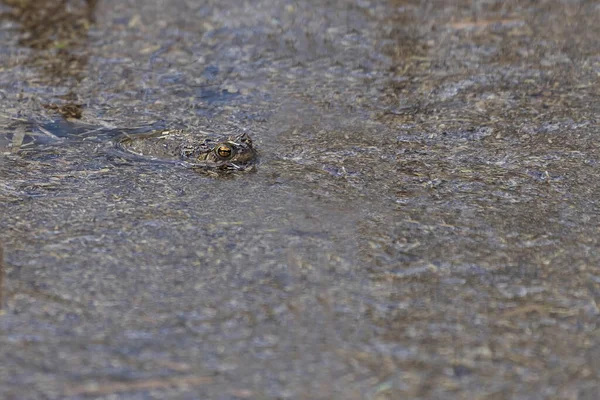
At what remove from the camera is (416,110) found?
436 centimetres

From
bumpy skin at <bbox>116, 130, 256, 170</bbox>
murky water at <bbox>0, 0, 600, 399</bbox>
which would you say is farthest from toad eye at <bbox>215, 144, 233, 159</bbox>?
murky water at <bbox>0, 0, 600, 399</bbox>

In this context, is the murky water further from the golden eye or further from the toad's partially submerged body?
the golden eye

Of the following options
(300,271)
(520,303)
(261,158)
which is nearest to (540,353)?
(520,303)

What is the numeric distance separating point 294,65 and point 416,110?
95cm

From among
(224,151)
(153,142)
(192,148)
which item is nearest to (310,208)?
(224,151)

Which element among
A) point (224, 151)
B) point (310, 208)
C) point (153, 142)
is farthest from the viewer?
point (153, 142)

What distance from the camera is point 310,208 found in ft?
11.1

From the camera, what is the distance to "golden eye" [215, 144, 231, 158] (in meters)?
3.79

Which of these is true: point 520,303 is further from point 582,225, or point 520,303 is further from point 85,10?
point 85,10

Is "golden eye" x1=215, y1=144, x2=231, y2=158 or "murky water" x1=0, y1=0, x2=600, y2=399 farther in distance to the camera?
"golden eye" x1=215, y1=144, x2=231, y2=158

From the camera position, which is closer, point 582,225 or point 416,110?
point 582,225

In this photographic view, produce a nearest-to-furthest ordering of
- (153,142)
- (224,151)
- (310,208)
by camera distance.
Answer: (310,208)
(224,151)
(153,142)

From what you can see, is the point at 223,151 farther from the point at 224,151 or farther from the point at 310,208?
the point at 310,208

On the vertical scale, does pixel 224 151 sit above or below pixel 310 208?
above
